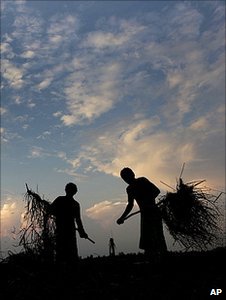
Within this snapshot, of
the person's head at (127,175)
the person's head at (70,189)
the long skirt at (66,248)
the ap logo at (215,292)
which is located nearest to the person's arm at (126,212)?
the person's head at (127,175)

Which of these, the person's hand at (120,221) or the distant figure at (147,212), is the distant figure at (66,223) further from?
the distant figure at (147,212)

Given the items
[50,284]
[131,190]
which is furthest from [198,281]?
[131,190]

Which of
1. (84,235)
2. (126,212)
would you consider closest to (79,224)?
(84,235)

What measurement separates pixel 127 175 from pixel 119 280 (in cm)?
268

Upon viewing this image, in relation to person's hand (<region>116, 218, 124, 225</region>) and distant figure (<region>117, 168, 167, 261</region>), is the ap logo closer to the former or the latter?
distant figure (<region>117, 168, 167, 261</region>)

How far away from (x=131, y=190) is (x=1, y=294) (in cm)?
332

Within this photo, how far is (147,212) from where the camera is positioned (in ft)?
25.4

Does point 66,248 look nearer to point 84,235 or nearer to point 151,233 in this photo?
point 84,235

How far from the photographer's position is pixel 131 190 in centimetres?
783

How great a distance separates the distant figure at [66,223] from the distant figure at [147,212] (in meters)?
1.11

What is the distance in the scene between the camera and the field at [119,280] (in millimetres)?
4664

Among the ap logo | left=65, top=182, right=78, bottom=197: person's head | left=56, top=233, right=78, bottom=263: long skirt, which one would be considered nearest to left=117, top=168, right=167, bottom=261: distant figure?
left=65, top=182, right=78, bottom=197: person's head

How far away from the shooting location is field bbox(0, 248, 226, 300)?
15.3 feet

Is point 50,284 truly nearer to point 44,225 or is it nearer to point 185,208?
point 44,225
